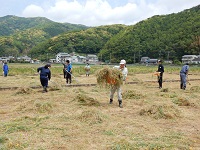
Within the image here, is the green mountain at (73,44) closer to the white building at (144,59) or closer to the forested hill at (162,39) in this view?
the forested hill at (162,39)

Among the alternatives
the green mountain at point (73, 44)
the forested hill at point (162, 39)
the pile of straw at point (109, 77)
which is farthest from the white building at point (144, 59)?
the pile of straw at point (109, 77)

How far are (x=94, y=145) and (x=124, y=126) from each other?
1.70 meters

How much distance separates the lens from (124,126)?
22.5ft

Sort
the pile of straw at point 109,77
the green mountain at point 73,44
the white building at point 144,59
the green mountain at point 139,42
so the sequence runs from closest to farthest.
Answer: the pile of straw at point 109,77 → the white building at point 144,59 → the green mountain at point 139,42 → the green mountain at point 73,44

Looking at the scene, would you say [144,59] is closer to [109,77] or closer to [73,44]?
[73,44]

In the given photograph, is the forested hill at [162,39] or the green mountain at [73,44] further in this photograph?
the green mountain at [73,44]

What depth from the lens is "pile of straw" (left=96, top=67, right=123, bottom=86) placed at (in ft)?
31.2

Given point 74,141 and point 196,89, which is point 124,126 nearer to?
point 74,141

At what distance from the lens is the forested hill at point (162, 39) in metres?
77.6

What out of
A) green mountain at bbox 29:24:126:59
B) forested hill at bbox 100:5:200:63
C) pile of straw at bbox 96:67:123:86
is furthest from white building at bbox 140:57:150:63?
pile of straw at bbox 96:67:123:86

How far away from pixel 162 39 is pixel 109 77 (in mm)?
77896

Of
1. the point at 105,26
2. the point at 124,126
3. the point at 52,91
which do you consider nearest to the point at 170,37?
the point at 105,26

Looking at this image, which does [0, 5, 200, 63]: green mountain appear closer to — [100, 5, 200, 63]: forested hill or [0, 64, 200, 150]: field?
[100, 5, 200, 63]: forested hill

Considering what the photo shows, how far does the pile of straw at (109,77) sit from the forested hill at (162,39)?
69.5 metres
